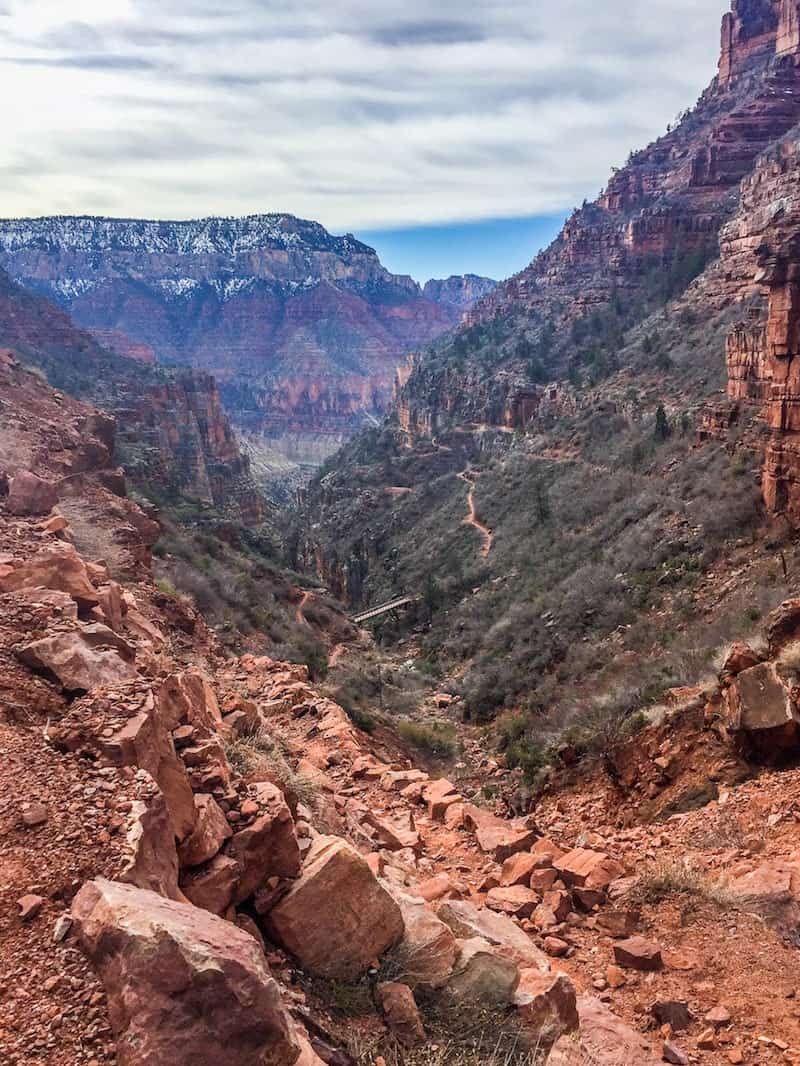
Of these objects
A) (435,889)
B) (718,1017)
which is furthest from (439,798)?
(718,1017)

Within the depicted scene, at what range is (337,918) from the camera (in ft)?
15.7

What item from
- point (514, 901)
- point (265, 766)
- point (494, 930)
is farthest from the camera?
point (514, 901)

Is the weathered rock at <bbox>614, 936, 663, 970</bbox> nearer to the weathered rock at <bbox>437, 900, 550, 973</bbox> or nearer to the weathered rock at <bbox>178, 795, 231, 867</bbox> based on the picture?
the weathered rock at <bbox>437, 900, 550, 973</bbox>

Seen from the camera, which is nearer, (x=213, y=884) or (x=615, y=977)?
(x=213, y=884)

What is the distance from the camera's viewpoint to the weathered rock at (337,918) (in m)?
4.67

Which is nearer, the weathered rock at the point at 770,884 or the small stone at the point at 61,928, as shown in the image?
the small stone at the point at 61,928

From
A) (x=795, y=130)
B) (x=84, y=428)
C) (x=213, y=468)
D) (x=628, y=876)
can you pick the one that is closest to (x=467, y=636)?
(x=84, y=428)

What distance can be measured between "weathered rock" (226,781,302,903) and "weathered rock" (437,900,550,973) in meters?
1.51

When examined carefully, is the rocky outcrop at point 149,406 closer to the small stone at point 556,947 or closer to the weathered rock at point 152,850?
the small stone at point 556,947

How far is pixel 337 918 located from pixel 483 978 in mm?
1025

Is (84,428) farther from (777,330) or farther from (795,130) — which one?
(795,130)

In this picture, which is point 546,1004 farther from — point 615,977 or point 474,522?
point 474,522

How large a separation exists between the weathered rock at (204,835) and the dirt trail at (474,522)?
33553mm

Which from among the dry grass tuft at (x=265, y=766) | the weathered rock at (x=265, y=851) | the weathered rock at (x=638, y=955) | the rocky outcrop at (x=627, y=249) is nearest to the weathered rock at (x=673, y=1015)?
the weathered rock at (x=638, y=955)
